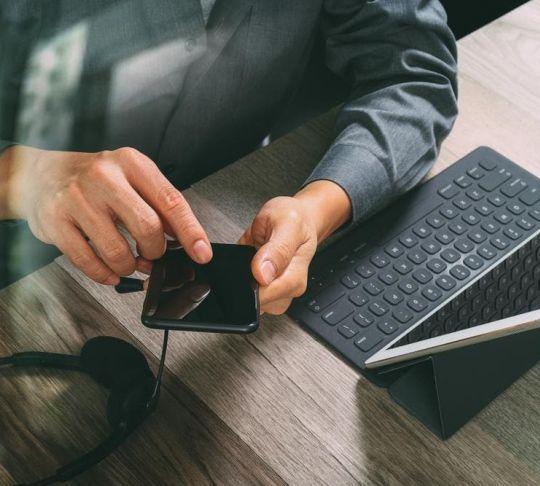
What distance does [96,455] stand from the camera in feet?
1.98

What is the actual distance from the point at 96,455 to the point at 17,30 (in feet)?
1.83

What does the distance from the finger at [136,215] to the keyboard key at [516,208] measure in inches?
17.5

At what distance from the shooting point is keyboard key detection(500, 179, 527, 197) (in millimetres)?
875

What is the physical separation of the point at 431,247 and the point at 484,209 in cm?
10

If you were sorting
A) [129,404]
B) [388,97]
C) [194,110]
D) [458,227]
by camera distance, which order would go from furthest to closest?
[194,110]
[388,97]
[458,227]
[129,404]

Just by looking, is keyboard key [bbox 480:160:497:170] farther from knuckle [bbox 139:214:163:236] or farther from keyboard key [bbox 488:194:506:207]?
knuckle [bbox 139:214:163:236]

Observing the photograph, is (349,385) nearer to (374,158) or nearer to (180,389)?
(180,389)

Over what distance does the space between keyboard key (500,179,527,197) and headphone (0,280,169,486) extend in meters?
0.47

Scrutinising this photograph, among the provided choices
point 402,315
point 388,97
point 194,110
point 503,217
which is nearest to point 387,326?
point 402,315

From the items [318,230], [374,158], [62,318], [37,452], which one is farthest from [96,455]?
[374,158]

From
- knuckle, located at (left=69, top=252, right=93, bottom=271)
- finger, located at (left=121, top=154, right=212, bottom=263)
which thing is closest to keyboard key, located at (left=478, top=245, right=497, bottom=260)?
finger, located at (left=121, top=154, right=212, bottom=263)

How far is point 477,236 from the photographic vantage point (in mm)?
822

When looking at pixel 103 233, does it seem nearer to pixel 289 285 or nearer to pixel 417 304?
pixel 289 285

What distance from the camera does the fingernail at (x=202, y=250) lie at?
2.15 ft
